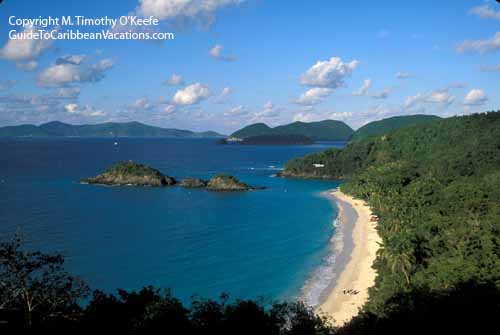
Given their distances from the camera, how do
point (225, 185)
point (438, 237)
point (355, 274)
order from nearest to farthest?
point (438, 237) < point (355, 274) < point (225, 185)

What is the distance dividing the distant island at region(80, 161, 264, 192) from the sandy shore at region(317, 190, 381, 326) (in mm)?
32401

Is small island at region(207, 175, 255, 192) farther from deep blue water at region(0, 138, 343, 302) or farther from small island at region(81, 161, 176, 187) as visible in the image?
small island at region(81, 161, 176, 187)

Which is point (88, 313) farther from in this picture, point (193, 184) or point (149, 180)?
point (149, 180)

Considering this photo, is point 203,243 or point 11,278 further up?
point 11,278

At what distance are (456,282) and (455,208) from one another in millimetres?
22664

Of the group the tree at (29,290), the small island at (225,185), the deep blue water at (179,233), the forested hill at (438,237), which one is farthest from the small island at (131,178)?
the tree at (29,290)

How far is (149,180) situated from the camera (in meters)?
102

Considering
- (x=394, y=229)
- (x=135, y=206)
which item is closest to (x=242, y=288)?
(x=394, y=229)

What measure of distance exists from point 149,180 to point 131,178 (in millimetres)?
4352

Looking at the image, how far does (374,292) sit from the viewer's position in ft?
113

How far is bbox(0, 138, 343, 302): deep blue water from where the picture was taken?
4088 centimetres

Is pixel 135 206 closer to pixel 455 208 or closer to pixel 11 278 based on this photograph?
pixel 455 208

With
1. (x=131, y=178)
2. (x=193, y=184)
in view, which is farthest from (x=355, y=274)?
(x=131, y=178)

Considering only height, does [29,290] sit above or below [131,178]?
above
